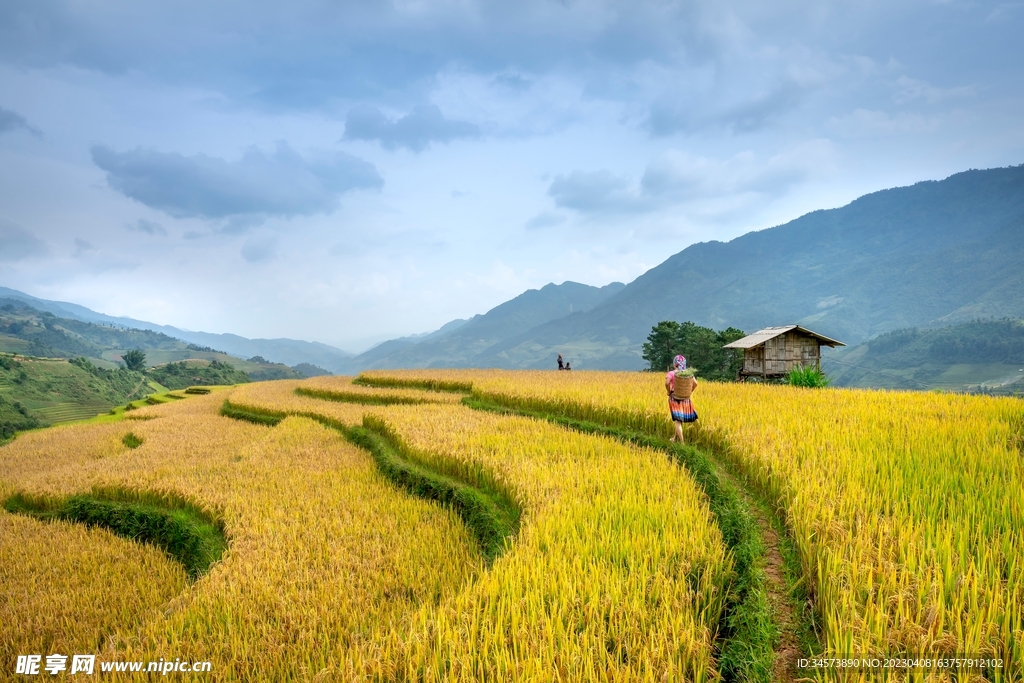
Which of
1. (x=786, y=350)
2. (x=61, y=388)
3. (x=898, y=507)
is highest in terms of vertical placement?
(x=786, y=350)

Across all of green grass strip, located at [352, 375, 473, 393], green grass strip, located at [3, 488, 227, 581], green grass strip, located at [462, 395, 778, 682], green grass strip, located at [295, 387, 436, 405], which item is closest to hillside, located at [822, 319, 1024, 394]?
green grass strip, located at [352, 375, 473, 393]

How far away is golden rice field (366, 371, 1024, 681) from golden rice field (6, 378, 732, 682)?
3.58ft

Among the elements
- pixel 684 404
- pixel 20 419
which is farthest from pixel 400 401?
pixel 20 419

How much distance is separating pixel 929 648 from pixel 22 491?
1593 cm

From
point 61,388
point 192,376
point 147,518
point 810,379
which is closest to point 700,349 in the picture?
point 810,379

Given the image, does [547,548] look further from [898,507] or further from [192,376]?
[192,376]

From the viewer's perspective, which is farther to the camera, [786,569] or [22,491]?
[22,491]

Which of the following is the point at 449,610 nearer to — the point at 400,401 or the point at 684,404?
the point at 684,404

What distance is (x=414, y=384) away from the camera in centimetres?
2338

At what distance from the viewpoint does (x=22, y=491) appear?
10.4 m

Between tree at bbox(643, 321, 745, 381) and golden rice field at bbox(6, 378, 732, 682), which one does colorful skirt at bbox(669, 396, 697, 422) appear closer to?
golden rice field at bbox(6, 378, 732, 682)

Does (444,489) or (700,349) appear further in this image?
(700,349)

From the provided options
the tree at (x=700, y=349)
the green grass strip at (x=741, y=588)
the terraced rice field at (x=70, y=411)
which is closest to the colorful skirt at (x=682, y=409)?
the green grass strip at (x=741, y=588)

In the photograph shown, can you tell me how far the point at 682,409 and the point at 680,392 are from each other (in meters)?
0.51
